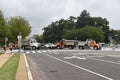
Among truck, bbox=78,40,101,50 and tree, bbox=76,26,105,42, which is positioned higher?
tree, bbox=76,26,105,42

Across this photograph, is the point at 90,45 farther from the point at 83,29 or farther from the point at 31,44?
the point at 83,29

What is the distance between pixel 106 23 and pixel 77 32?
82.2ft

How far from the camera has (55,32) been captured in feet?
649

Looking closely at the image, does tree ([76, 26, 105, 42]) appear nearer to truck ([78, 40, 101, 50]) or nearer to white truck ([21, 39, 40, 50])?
truck ([78, 40, 101, 50])

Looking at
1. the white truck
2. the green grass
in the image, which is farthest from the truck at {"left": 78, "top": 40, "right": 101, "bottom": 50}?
the green grass

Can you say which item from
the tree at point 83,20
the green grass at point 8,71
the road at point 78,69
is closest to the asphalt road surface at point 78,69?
the road at point 78,69

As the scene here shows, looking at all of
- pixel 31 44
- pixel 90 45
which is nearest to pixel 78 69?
pixel 90 45

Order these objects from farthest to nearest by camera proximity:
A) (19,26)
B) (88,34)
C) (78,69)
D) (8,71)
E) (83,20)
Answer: (83,20), (88,34), (19,26), (78,69), (8,71)

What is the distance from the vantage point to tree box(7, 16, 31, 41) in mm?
142625

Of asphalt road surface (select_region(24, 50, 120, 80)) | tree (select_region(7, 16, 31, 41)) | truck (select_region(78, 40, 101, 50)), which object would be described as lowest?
asphalt road surface (select_region(24, 50, 120, 80))

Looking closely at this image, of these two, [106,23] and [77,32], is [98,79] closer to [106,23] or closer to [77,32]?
[77,32]

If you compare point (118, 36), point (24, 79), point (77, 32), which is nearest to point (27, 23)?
point (77, 32)

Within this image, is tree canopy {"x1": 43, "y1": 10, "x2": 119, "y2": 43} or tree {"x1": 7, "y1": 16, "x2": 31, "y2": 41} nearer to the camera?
tree {"x1": 7, "y1": 16, "x2": 31, "y2": 41}

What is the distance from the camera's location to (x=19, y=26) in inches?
5768
